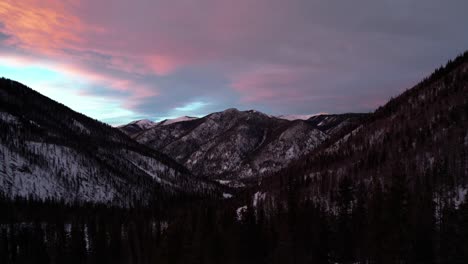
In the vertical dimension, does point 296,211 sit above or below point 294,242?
above

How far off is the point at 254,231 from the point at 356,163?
108 meters

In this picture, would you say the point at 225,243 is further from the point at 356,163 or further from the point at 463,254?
the point at 356,163

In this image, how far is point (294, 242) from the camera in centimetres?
5925

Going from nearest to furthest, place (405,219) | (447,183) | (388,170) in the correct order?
(405,219)
(447,183)
(388,170)

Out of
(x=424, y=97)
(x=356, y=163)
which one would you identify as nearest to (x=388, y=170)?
(x=356, y=163)

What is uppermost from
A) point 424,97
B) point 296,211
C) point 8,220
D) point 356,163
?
point 424,97

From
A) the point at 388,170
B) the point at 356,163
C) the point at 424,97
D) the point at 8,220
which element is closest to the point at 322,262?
the point at 388,170

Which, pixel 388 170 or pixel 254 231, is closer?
pixel 254 231

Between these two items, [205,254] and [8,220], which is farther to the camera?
[8,220]

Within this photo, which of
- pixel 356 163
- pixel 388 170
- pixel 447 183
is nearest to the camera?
pixel 447 183

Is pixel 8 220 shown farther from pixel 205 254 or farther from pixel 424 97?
pixel 424 97

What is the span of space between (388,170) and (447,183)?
107 ft

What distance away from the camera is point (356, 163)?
6299 inches

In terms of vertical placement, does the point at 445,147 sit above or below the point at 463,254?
above
